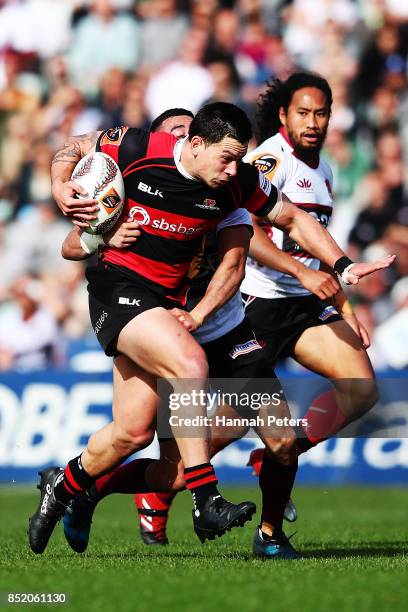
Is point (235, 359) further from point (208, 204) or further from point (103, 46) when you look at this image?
point (103, 46)

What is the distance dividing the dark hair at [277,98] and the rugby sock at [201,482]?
308 centimetres

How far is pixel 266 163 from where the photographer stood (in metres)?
7.69

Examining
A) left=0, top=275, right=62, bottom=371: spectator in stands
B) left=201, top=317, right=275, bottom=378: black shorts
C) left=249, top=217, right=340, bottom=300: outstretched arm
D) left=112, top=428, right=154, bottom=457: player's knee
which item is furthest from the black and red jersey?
left=0, top=275, right=62, bottom=371: spectator in stands

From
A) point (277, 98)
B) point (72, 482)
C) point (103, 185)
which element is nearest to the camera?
point (103, 185)

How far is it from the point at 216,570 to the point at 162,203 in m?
1.97

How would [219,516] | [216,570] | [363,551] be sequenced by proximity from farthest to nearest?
[363,551] → [216,570] → [219,516]

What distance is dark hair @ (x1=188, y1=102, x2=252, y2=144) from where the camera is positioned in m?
6.10

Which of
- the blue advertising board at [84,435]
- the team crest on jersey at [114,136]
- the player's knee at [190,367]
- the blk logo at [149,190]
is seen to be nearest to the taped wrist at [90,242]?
the blk logo at [149,190]

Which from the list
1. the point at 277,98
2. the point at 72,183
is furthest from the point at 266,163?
the point at 72,183

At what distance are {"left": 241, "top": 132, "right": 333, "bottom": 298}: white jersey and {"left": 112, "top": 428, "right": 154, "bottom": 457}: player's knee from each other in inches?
74.8

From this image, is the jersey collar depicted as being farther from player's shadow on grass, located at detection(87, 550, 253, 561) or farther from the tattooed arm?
player's shadow on grass, located at detection(87, 550, 253, 561)

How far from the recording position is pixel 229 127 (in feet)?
20.0

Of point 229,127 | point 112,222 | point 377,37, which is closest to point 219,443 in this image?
point 112,222

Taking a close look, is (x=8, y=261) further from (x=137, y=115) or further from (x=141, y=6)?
(x=141, y=6)
